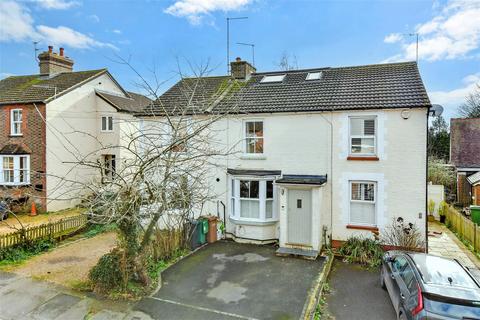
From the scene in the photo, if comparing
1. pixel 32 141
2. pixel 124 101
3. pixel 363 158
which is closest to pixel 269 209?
pixel 363 158

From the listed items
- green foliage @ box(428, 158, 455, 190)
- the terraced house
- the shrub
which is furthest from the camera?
green foliage @ box(428, 158, 455, 190)

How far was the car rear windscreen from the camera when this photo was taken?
638 cm

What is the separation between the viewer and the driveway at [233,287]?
7.54 meters

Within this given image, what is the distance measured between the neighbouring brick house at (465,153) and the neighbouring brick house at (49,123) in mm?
24225

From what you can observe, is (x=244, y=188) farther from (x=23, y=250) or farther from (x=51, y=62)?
(x=51, y=62)

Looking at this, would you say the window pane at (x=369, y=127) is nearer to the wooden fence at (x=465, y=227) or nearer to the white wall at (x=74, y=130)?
the wooden fence at (x=465, y=227)

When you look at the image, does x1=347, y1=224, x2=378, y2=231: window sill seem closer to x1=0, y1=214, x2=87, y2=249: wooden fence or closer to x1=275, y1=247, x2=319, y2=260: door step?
x1=275, y1=247, x2=319, y2=260: door step

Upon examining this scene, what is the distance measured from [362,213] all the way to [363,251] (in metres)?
1.52

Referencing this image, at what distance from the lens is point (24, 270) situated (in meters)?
10.2

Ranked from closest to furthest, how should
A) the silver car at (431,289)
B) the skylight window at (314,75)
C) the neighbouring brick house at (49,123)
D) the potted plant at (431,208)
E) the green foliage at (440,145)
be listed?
1. the silver car at (431,289)
2. the skylight window at (314,75)
3. the potted plant at (431,208)
4. the neighbouring brick house at (49,123)
5. the green foliage at (440,145)

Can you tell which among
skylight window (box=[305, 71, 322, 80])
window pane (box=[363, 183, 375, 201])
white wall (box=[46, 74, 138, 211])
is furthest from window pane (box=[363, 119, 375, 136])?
white wall (box=[46, 74, 138, 211])

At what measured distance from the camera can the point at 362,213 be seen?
11.8 metres

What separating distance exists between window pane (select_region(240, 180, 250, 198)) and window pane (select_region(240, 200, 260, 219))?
0.27 meters

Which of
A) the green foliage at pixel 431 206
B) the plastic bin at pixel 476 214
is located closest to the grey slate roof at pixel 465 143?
the green foliage at pixel 431 206
